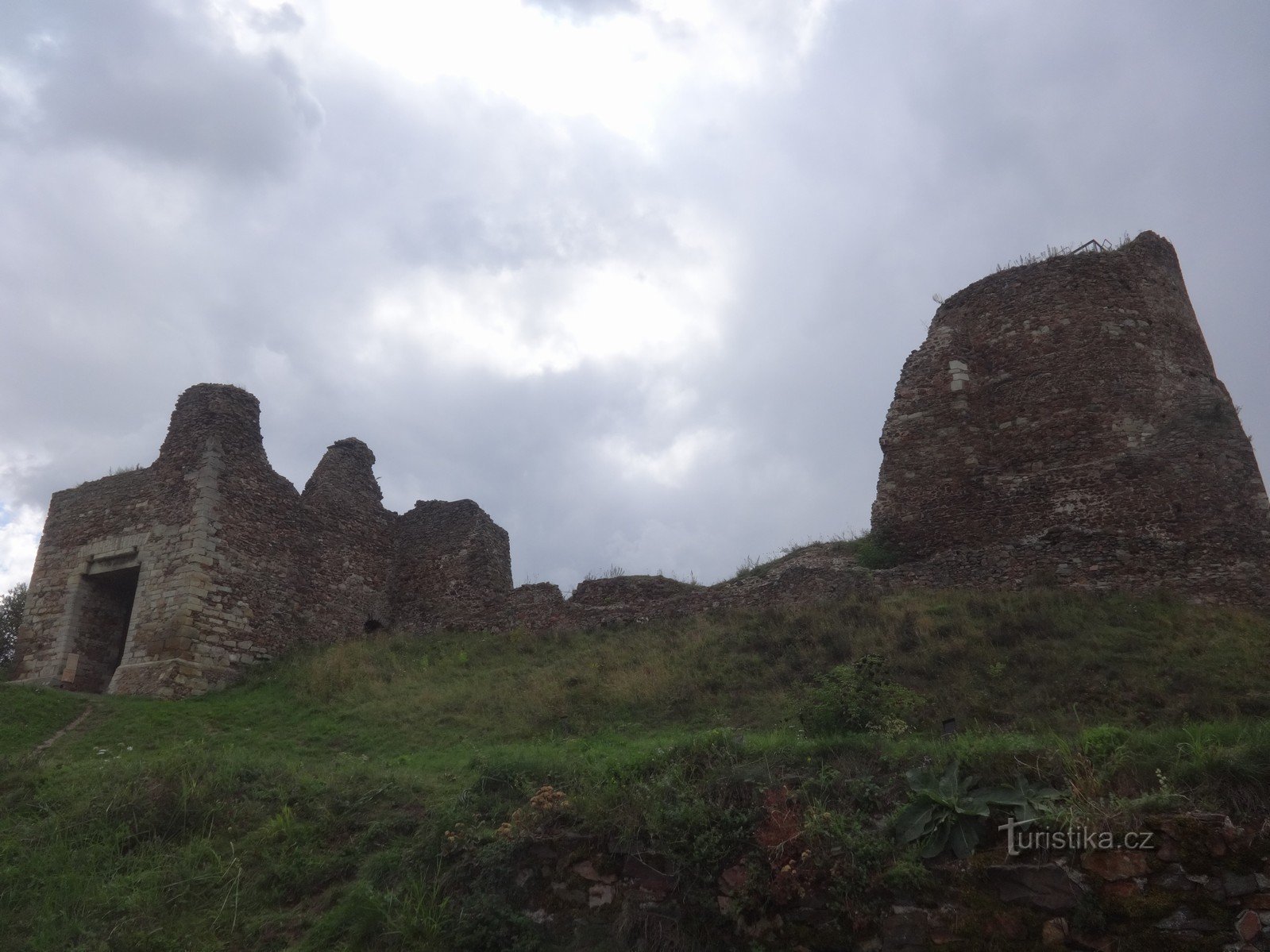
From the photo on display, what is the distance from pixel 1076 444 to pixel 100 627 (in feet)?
65.9

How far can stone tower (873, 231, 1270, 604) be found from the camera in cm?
1516

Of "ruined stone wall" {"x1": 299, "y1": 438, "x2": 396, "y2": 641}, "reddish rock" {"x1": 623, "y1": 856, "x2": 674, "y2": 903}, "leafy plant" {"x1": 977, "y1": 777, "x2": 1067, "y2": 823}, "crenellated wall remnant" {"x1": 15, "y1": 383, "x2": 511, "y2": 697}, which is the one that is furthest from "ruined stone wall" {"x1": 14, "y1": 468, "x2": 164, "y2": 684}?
"leafy plant" {"x1": 977, "y1": 777, "x2": 1067, "y2": 823}

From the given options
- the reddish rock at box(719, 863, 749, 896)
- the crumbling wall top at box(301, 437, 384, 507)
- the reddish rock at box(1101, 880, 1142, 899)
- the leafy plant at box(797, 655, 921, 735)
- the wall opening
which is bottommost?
the reddish rock at box(1101, 880, 1142, 899)

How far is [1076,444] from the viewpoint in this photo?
16812mm

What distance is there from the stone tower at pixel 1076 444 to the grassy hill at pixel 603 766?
128 cm

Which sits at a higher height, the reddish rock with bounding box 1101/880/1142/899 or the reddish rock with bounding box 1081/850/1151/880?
the reddish rock with bounding box 1081/850/1151/880

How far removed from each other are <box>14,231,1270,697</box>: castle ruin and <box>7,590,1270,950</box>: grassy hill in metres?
1.25

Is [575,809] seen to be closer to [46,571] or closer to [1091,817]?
[1091,817]

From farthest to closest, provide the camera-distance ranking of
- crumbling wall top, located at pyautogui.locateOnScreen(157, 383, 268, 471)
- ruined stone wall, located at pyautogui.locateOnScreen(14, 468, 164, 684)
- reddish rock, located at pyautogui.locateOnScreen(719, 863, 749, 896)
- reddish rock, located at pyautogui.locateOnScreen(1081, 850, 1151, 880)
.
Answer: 1. crumbling wall top, located at pyautogui.locateOnScreen(157, 383, 268, 471)
2. ruined stone wall, located at pyautogui.locateOnScreen(14, 468, 164, 684)
3. reddish rock, located at pyautogui.locateOnScreen(719, 863, 749, 896)
4. reddish rock, located at pyautogui.locateOnScreen(1081, 850, 1151, 880)

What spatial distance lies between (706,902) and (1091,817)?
2.76 meters

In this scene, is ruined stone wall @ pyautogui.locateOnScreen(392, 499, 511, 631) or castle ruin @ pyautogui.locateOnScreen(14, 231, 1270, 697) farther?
ruined stone wall @ pyautogui.locateOnScreen(392, 499, 511, 631)

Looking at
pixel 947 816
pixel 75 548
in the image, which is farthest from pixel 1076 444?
pixel 75 548

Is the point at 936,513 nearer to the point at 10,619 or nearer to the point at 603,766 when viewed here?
the point at 603,766

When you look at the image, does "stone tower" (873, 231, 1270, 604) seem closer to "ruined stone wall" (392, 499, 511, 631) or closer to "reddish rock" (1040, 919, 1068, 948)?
"ruined stone wall" (392, 499, 511, 631)
